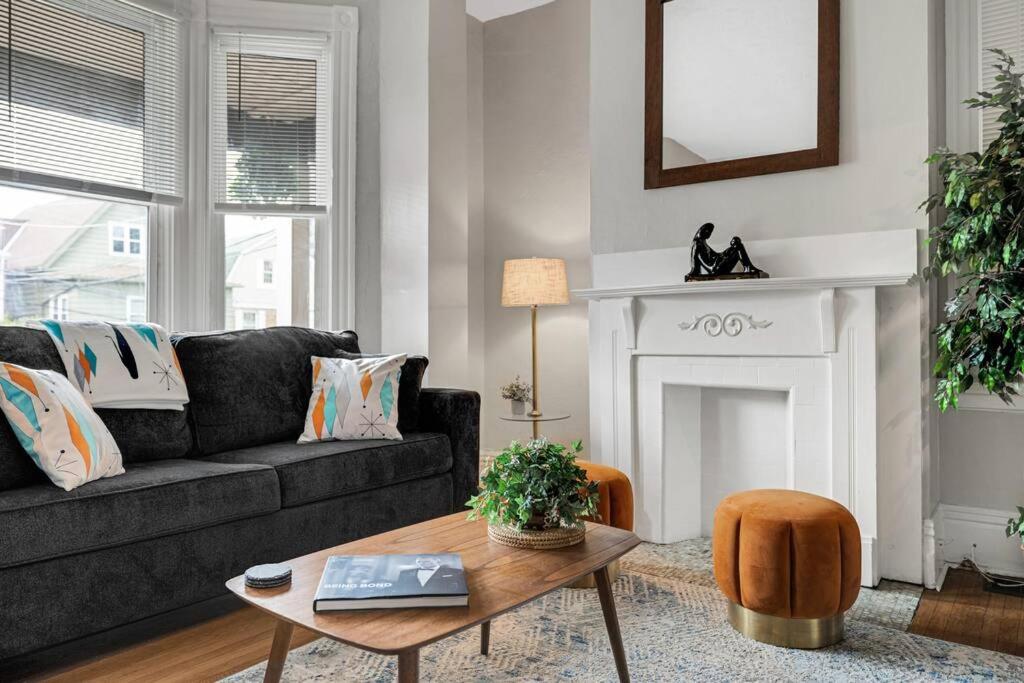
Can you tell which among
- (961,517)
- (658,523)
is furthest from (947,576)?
(658,523)

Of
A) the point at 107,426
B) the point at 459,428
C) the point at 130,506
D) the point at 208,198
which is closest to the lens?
the point at 130,506

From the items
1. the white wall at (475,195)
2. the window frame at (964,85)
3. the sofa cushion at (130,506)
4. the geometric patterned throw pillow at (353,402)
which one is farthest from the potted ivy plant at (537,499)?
the white wall at (475,195)

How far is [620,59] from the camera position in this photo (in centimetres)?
331

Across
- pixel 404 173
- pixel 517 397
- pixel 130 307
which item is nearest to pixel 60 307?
pixel 130 307

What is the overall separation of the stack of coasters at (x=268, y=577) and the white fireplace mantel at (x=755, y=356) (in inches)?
77.4

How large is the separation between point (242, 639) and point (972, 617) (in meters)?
2.23

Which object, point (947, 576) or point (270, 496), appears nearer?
point (270, 496)

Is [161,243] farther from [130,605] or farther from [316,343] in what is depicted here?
[130,605]

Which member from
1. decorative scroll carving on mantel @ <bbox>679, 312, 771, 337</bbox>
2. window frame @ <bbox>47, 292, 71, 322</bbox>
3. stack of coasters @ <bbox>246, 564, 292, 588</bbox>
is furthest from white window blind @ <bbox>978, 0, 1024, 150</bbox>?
window frame @ <bbox>47, 292, 71, 322</bbox>

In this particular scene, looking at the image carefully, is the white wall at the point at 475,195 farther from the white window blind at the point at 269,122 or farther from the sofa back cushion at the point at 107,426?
the sofa back cushion at the point at 107,426

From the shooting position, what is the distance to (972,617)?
7.60 feet

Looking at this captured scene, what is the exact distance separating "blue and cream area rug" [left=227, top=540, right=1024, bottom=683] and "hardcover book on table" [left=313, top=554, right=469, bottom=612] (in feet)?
1.86

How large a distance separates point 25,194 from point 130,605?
6.68 feet

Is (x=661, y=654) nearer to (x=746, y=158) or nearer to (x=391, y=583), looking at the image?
(x=391, y=583)
